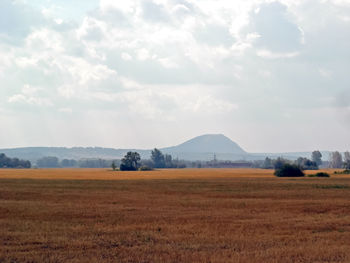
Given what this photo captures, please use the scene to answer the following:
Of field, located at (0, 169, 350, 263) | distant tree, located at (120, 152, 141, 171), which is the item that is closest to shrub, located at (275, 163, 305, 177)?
field, located at (0, 169, 350, 263)

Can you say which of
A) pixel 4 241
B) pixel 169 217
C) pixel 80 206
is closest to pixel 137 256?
pixel 4 241

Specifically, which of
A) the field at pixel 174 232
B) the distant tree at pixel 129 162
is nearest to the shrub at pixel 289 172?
the field at pixel 174 232

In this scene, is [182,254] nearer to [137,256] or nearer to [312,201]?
[137,256]

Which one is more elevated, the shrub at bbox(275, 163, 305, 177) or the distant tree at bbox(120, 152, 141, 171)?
the distant tree at bbox(120, 152, 141, 171)

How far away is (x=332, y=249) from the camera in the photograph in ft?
71.2

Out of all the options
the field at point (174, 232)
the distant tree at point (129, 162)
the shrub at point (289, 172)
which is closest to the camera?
the field at point (174, 232)

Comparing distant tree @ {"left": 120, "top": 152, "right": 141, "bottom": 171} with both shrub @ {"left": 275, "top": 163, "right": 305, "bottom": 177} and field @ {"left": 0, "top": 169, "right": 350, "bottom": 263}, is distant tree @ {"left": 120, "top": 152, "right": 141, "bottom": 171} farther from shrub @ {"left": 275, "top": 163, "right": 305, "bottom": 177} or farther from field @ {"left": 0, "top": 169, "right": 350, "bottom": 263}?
field @ {"left": 0, "top": 169, "right": 350, "bottom": 263}

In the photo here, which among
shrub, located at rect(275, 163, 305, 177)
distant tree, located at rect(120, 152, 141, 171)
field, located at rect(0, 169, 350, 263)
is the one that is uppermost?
distant tree, located at rect(120, 152, 141, 171)

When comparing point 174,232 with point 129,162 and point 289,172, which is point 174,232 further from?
point 129,162

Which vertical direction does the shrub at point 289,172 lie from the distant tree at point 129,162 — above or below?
below

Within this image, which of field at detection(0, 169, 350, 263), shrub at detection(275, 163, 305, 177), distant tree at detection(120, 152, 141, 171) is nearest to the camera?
field at detection(0, 169, 350, 263)

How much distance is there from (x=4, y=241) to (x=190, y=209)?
17.8 m

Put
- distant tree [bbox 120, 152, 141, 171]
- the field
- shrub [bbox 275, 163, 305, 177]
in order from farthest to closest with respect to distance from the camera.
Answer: distant tree [bbox 120, 152, 141, 171], shrub [bbox 275, 163, 305, 177], the field

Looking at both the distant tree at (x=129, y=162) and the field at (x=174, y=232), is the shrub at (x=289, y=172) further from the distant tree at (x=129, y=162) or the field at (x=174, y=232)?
the distant tree at (x=129, y=162)
